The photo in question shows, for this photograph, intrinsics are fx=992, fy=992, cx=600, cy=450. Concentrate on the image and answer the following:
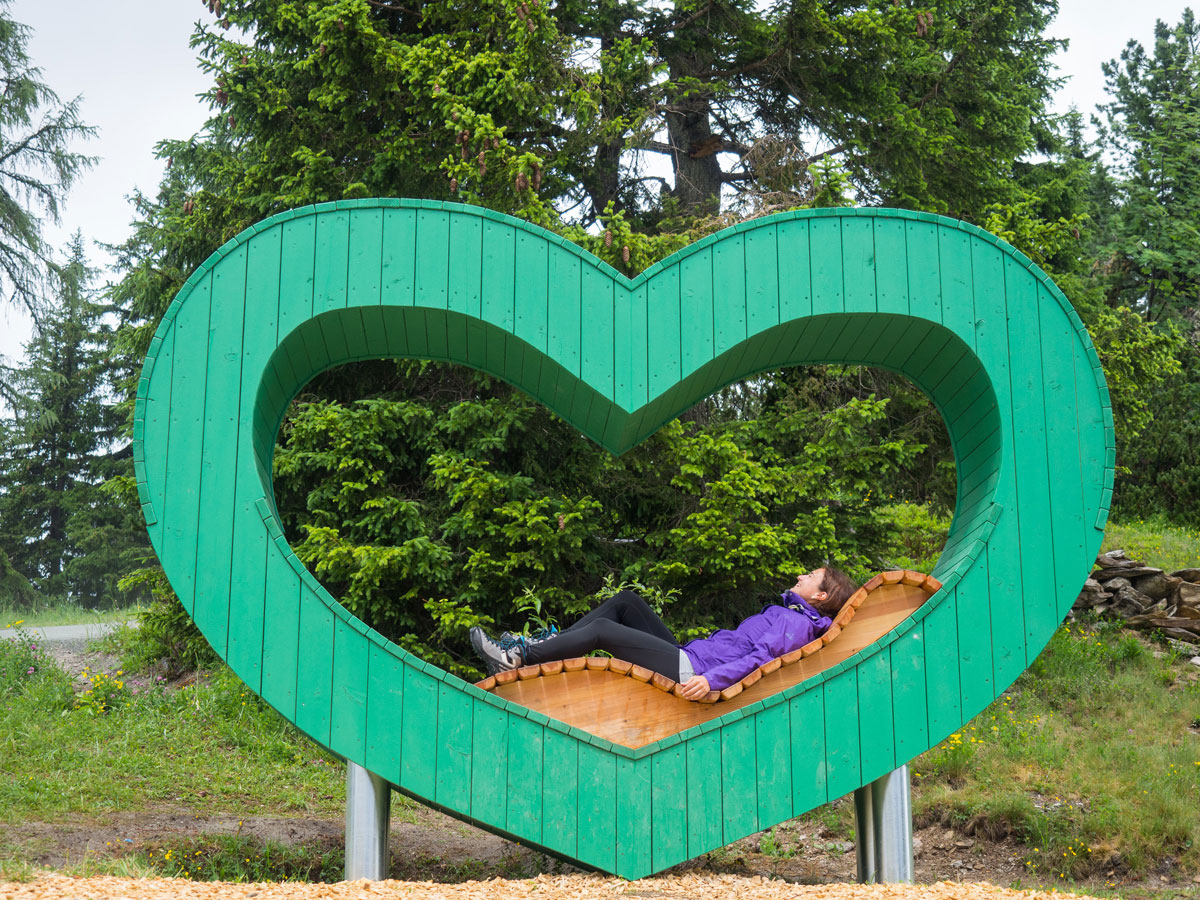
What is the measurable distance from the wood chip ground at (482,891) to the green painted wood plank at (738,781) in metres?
0.25

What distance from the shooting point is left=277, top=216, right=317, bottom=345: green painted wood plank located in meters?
4.29

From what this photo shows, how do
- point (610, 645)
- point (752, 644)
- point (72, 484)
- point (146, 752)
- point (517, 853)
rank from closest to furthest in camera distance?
point (752, 644), point (610, 645), point (517, 853), point (146, 752), point (72, 484)

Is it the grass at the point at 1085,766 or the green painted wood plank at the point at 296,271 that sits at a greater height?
the green painted wood plank at the point at 296,271

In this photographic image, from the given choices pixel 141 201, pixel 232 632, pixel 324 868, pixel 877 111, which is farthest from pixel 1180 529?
pixel 141 201

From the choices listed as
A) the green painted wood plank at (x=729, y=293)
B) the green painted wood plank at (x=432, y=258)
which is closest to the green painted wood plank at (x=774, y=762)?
the green painted wood plank at (x=729, y=293)

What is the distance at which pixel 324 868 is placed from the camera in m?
5.50

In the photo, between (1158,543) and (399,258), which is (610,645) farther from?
(1158,543)

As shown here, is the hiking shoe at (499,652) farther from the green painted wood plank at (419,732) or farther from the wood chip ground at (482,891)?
the wood chip ground at (482,891)

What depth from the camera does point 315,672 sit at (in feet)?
13.3

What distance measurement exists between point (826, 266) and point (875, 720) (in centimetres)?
199

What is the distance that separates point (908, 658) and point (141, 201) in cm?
1998

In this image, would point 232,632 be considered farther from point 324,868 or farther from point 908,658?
point 908,658

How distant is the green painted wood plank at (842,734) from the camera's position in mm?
4160

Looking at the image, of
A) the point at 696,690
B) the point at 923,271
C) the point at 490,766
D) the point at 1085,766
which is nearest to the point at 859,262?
the point at 923,271
